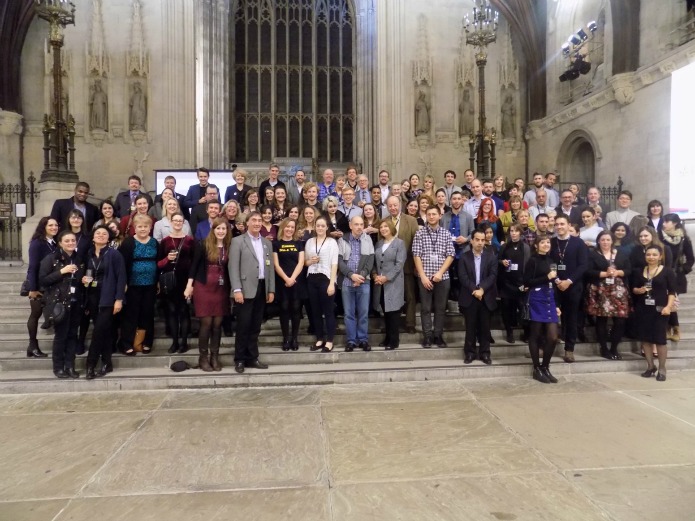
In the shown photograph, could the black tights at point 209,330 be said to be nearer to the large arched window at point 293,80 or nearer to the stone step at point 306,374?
the stone step at point 306,374

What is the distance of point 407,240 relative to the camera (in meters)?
6.41

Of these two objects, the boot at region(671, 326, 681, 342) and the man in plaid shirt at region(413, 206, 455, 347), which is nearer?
the man in plaid shirt at region(413, 206, 455, 347)

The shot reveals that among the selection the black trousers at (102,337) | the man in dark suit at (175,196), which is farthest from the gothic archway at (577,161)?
the black trousers at (102,337)

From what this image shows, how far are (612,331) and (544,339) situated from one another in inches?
54.2

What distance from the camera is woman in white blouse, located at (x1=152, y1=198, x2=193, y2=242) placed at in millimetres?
6039

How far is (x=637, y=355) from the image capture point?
6.30m

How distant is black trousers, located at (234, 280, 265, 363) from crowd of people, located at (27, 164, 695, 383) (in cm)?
2

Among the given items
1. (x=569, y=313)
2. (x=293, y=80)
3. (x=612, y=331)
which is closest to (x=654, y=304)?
(x=612, y=331)

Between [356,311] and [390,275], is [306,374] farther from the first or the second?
[390,275]

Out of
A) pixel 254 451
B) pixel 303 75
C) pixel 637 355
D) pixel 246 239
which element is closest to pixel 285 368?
pixel 246 239

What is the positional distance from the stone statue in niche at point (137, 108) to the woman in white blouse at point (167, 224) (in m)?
10.7

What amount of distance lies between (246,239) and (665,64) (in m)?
11.7

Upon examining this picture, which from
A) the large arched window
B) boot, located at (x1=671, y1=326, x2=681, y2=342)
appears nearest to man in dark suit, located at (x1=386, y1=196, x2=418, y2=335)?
boot, located at (x1=671, y1=326, x2=681, y2=342)

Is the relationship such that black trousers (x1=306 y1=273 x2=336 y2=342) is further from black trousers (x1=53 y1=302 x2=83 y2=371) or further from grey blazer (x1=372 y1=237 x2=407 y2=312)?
black trousers (x1=53 y1=302 x2=83 y2=371)
